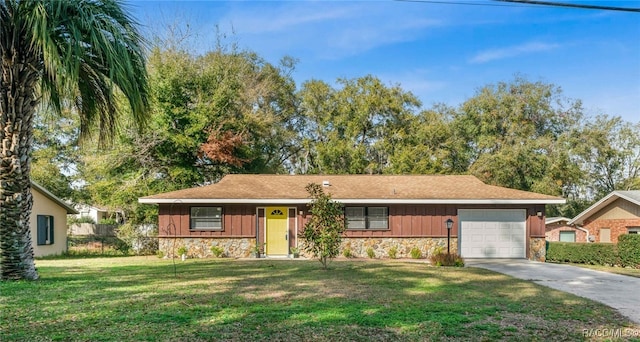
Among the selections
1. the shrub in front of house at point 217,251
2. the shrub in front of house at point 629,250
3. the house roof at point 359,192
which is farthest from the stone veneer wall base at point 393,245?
the shrub in front of house at point 629,250

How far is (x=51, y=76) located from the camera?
7.91m

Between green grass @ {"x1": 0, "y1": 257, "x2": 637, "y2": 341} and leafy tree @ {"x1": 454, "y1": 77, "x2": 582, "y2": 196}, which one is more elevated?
leafy tree @ {"x1": 454, "y1": 77, "x2": 582, "y2": 196}

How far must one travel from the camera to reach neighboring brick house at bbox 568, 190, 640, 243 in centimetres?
2039

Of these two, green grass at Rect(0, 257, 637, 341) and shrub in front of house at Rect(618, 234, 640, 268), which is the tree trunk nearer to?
green grass at Rect(0, 257, 637, 341)

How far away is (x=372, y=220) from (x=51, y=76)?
477 inches

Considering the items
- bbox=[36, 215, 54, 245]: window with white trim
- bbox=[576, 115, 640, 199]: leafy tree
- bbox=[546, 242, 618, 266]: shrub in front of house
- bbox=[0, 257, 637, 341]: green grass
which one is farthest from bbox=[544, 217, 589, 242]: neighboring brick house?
bbox=[36, 215, 54, 245]: window with white trim

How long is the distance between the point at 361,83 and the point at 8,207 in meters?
23.8

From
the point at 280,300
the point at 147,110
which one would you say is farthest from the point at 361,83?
the point at 280,300

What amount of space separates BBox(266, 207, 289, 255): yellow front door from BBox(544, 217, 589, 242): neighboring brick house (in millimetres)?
18180

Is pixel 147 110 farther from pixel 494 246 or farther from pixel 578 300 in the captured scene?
pixel 494 246

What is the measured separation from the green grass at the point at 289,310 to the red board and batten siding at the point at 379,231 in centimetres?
712

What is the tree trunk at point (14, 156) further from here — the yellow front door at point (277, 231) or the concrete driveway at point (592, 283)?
the concrete driveway at point (592, 283)

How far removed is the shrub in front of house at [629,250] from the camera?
52.0 ft

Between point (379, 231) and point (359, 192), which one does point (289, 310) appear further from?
point (359, 192)
